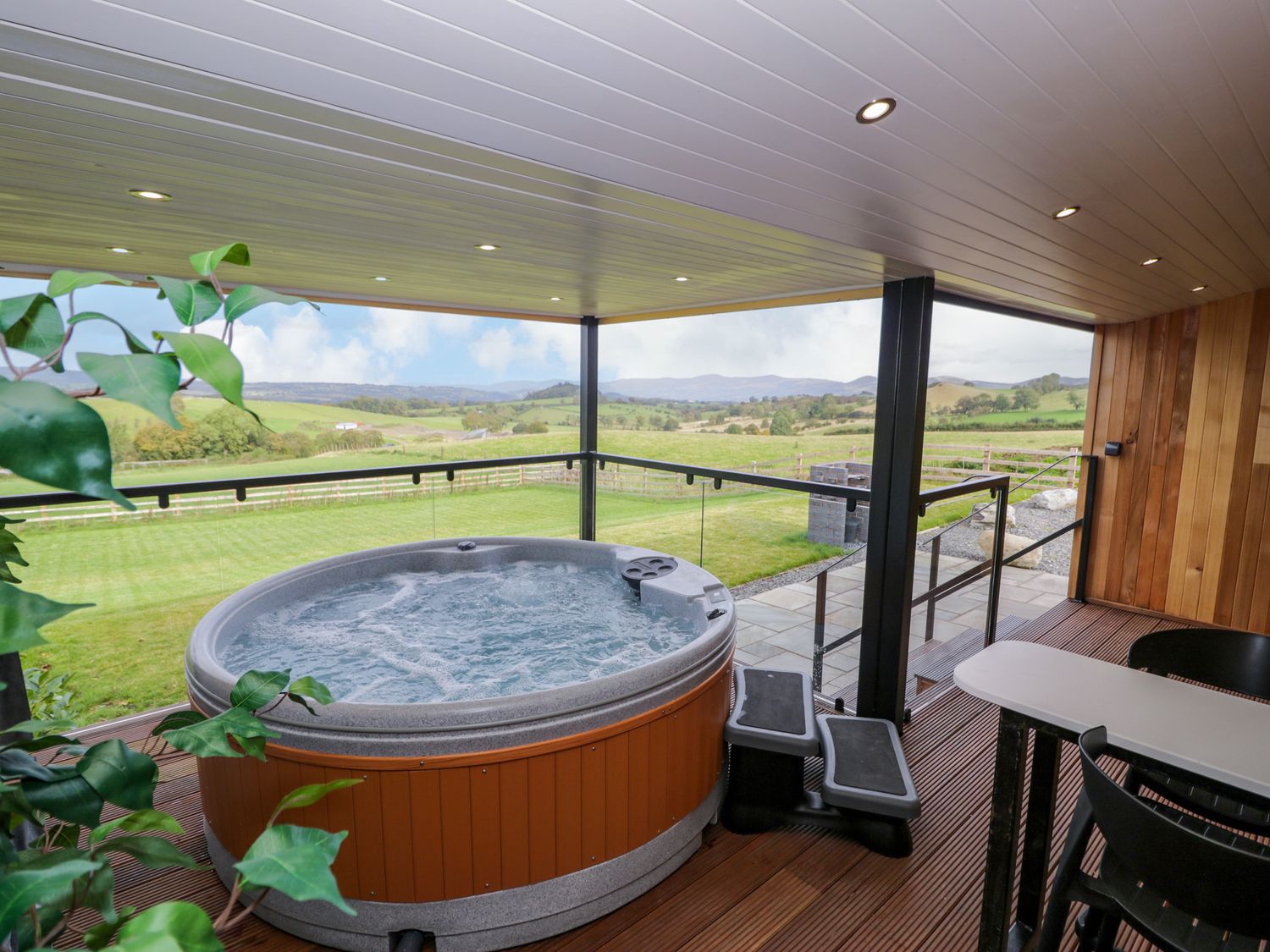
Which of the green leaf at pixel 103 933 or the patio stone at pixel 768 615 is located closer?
the green leaf at pixel 103 933

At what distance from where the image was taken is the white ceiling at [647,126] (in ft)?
3.14

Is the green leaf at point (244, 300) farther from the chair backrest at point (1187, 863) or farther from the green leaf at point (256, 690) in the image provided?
the chair backrest at point (1187, 863)

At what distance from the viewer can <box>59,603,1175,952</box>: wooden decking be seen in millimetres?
1919

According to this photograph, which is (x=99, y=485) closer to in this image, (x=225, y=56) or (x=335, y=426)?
(x=225, y=56)

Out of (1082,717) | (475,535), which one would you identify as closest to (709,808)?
(1082,717)

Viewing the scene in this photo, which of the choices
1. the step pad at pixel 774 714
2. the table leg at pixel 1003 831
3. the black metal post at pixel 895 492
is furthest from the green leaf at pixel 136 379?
the black metal post at pixel 895 492

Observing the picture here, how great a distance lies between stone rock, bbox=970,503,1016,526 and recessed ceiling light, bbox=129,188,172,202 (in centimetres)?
352

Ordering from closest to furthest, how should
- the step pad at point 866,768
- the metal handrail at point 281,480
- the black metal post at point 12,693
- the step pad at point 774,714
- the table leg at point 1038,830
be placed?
the table leg at point 1038,830, the black metal post at point 12,693, the step pad at point 866,768, the step pad at point 774,714, the metal handrail at point 281,480

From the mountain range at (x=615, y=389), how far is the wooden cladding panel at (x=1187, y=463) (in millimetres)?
408

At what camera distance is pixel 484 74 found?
110 cm

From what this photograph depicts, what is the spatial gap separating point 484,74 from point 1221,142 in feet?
5.05

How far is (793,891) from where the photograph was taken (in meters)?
2.10

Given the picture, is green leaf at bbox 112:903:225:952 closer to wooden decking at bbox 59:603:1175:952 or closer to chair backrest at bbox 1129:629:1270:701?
wooden decking at bbox 59:603:1175:952

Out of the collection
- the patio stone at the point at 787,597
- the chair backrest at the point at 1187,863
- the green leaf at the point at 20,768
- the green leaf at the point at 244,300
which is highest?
the green leaf at the point at 244,300
